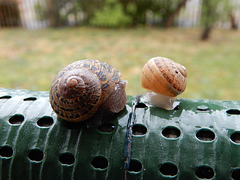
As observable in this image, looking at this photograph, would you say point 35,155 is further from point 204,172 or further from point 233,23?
point 233,23

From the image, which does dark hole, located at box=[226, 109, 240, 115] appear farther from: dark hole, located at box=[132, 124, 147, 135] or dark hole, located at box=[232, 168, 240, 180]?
dark hole, located at box=[132, 124, 147, 135]

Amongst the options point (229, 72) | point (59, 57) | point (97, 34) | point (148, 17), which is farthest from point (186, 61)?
point (148, 17)

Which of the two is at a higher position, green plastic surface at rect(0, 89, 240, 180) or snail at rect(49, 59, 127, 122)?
snail at rect(49, 59, 127, 122)

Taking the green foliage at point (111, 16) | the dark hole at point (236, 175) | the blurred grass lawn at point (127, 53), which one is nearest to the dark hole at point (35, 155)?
the dark hole at point (236, 175)

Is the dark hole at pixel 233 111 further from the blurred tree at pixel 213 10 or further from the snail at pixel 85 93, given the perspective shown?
the blurred tree at pixel 213 10

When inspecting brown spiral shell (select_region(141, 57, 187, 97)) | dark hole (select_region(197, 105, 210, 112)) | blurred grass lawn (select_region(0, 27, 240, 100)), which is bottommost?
blurred grass lawn (select_region(0, 27, 240, 100))

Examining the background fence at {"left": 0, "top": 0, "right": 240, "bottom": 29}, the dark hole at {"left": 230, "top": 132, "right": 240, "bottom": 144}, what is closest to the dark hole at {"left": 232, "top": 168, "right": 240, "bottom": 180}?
the dark hole at {"left": 230, "top": 132, "right": 240, "bottom": 144}

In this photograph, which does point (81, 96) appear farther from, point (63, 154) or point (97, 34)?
point (97, 34)
